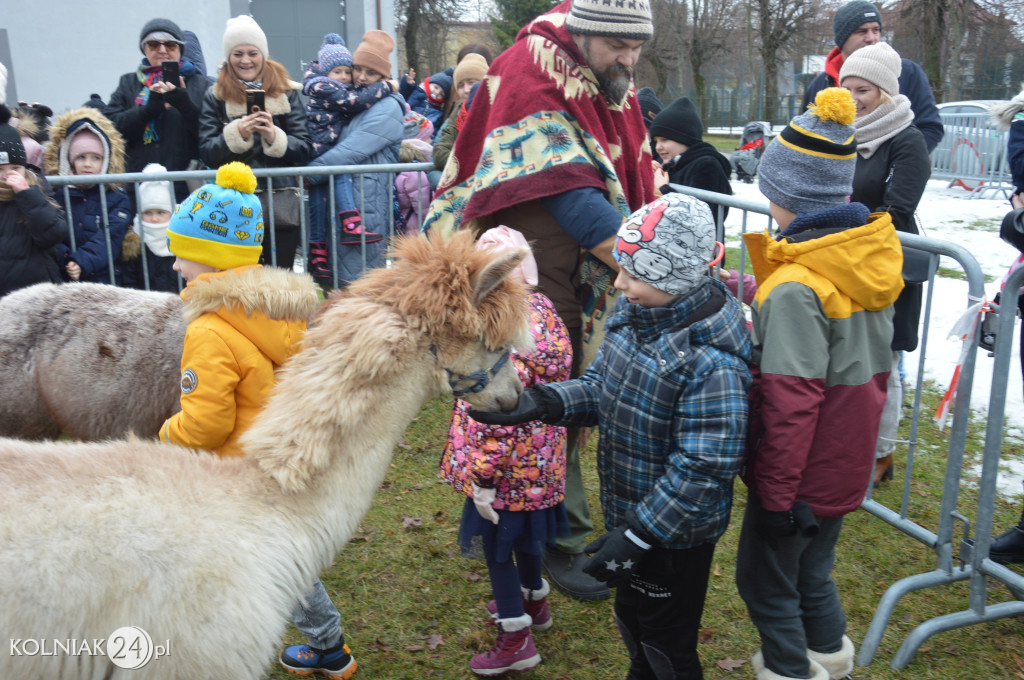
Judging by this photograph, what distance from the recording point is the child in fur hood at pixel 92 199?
5496 millimetres

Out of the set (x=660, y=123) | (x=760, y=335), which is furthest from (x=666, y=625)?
(x=660, y=123)

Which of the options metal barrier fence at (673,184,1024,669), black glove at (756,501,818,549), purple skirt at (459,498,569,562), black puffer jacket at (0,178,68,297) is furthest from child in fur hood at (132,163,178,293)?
metal barrier fence at (673,184,1024,669)

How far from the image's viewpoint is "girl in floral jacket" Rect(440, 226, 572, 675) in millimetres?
2938

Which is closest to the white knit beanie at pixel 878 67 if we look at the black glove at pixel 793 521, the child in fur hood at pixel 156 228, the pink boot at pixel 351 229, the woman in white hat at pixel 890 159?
the woman in white hat at pixel 890 159

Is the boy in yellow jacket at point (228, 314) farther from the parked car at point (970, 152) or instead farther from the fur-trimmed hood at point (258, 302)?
the parked car at point (970, 152)

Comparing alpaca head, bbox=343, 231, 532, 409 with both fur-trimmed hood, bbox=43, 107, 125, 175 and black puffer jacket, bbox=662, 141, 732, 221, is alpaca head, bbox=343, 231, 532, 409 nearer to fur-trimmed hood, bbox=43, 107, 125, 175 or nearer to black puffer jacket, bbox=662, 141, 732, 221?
black puffer jacket, bbox=662, 141, 732, 221

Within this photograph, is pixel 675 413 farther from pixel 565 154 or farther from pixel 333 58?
pixel 333 58

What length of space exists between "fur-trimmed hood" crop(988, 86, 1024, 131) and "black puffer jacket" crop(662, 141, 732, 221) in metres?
1.82

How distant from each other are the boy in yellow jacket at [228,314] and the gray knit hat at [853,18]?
172 inches

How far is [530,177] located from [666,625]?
1.80m

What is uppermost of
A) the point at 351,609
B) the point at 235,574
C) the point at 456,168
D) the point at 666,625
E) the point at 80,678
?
the point at 456,168

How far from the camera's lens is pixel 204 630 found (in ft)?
6.58

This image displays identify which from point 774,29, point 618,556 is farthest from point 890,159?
point 774,29

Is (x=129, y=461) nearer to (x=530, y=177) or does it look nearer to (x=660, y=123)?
(x=530, y=177)
